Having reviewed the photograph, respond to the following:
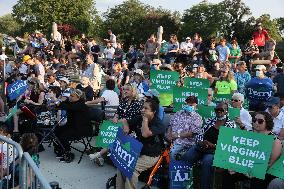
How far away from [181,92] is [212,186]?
11.1 ft

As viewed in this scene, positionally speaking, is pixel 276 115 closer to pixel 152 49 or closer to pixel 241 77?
pixel 241 77

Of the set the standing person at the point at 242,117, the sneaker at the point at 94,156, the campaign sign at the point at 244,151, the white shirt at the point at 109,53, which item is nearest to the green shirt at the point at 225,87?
the standing person at the point at 242,117

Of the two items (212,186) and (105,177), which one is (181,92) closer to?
(105,177)

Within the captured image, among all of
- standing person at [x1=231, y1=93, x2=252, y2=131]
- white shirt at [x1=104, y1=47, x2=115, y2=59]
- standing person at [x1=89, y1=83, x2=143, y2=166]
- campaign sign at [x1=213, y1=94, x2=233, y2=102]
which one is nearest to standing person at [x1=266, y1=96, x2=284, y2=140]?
standing person at [x1=231, y1=93, x2=252, y2=131]

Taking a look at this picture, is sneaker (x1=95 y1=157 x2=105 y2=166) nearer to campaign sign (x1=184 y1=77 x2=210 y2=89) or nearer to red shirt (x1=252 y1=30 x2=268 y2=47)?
campaign sign (x1=184 y1=77 x2=210 y2=89)

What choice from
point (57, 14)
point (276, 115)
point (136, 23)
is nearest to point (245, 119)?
point (276, 115)

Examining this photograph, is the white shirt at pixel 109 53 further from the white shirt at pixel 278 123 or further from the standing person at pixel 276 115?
the white shirt at pixel 278 123

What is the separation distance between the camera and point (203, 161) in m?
6.51

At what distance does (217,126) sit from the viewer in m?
6.82

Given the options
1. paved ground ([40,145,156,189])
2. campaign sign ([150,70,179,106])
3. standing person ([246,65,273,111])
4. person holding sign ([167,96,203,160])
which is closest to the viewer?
person holding sign ([167,96,203,160])

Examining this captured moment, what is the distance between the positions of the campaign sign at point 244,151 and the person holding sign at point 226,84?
5533 millimetres

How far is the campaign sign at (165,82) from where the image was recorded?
10.9 m

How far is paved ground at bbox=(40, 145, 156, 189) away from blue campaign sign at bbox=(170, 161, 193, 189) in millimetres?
1106

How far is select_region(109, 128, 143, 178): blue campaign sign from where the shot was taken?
6184 mm
